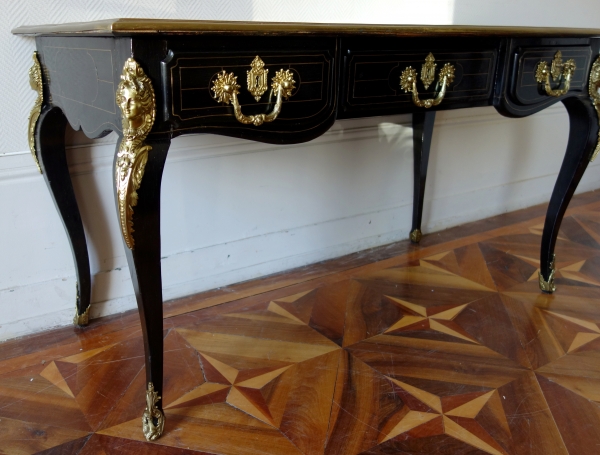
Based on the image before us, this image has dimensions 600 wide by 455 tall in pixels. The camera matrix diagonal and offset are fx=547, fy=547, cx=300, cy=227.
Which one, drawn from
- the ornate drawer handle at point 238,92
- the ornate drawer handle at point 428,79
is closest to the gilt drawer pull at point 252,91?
the ornate drawer handle at point 238,92

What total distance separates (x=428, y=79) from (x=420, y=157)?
71cm

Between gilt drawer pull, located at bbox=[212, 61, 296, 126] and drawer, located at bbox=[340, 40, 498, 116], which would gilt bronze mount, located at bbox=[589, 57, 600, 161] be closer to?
drawer, located at bbox=[340, 40, 498, 116]

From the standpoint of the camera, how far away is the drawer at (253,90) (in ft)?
2.76

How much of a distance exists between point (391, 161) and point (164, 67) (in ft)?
3.86

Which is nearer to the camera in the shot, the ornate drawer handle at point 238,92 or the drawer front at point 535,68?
the ornate drawer handle at point 238,92

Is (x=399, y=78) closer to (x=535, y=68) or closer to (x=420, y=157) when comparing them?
(x=535, y=68)

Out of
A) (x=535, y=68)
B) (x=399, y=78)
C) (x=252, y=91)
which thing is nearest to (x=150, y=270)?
(x=252, y=91)

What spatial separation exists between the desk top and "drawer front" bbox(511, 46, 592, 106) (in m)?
0.05

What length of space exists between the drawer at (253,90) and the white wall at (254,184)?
522 mm

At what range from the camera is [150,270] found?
0.92 metres

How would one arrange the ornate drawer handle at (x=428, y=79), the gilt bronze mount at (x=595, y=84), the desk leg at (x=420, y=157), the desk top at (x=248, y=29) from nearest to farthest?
the desk top at (x=248, y=29), the ornate drawer handle at (x=428, y=79), the gilt bronze mount at (x=595, y=84), the desk leg at (x=420, y=157)

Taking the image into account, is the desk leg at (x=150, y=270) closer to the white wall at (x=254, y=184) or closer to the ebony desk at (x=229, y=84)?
the ebony desk at (x=229, y=84)

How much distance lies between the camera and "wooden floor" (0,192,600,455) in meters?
1.03

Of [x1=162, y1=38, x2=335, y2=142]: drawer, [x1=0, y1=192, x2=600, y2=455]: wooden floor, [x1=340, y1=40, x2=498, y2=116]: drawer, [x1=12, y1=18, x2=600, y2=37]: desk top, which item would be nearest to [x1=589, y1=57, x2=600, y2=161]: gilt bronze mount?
[x1=12, y1=18, x2=600, y2=37]: desk top
